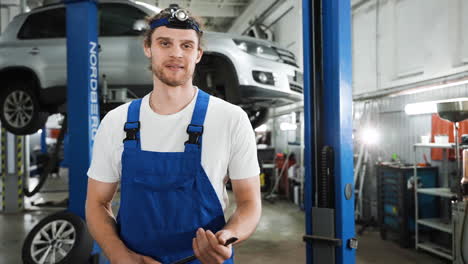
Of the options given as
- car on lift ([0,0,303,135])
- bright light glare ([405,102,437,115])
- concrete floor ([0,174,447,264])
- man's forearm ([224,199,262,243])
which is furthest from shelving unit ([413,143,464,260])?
man's forearm ([224,199,262,243])

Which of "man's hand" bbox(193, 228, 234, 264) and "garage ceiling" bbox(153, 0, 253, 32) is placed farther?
"garage ceiling" bbox(153, 0, 253, 32)

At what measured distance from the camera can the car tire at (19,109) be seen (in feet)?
13.1

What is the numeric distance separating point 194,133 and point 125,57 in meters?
2.88

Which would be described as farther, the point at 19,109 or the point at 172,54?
the point at 19,109

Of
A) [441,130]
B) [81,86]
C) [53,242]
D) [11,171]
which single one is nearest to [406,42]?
[441,130]

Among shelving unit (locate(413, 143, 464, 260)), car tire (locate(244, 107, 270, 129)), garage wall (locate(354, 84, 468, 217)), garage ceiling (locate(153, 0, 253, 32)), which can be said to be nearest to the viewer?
shelving unit (locate(413, 143, 464, 260))

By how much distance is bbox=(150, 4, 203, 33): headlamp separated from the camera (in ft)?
3.72

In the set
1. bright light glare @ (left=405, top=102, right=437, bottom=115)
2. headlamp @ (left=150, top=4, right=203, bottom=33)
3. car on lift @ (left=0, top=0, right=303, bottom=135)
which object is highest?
car on lift @ (left=0, top=0, right=303, bottom=135)

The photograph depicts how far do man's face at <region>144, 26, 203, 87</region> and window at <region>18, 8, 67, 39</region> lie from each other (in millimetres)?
3376

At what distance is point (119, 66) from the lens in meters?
3.68

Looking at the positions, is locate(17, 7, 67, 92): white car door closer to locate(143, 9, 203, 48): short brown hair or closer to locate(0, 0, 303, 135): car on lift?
locate(0, 0, 303, 135): car on lift

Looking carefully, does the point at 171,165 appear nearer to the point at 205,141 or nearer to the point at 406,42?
the point at 205,141

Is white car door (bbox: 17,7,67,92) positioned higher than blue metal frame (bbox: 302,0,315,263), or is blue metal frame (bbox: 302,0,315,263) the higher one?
white car door (bbox: 17,7,67,92)

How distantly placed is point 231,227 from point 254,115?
3307mm
